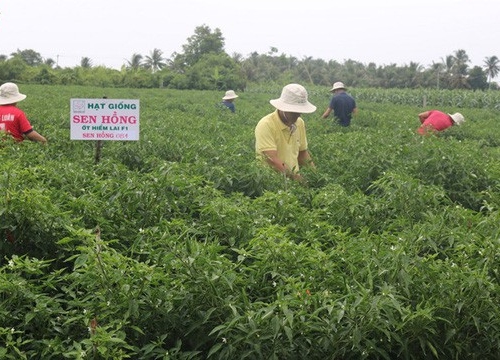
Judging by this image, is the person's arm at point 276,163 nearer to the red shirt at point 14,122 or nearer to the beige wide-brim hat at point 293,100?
the beige wide-brim hat at point 293,100

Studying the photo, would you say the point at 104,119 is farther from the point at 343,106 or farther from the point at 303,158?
the point at 343,106

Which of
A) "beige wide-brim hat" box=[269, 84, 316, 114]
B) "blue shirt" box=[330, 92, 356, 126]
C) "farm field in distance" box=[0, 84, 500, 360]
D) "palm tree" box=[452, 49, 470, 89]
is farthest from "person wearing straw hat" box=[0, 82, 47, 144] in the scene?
"palm tree" box=[452, 49, 470, 89]

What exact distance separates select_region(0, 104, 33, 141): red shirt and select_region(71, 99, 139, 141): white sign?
1218mm

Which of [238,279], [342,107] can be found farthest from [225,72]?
[238,279]

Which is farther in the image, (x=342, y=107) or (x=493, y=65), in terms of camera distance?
(x=493, y=65)

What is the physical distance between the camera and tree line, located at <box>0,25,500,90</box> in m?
51.9

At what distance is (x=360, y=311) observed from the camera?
3209mm

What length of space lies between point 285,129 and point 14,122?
3378 millimetres

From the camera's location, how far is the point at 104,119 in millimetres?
7734

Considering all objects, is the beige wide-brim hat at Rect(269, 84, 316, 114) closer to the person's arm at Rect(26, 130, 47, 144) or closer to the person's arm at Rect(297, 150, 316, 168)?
the person's arm at Rect(297, 150, 316, 168)

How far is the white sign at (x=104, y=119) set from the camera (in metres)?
7.66

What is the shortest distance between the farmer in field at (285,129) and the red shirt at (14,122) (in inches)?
117

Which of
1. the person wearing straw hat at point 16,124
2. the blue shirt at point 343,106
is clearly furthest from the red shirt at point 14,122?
the blue shirt at point 343,106

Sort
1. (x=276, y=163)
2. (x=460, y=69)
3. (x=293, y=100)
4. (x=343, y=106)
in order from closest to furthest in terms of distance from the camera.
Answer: (x=276, y=163) → (x=293, y=100) → (x=343, y=106) → (x=460, y=69)
